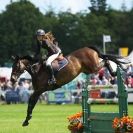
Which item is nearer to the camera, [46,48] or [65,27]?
[46,48]

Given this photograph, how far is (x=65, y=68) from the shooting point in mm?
16609

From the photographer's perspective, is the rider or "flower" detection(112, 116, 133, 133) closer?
"flower" detection(112, 116, 133, 133)

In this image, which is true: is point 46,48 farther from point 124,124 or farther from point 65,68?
point 124,124

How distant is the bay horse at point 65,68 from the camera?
16.4 m

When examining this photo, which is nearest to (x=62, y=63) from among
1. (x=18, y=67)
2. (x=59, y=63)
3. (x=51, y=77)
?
(x=59, y=63)

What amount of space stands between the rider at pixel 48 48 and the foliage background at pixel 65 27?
8475 centimetres

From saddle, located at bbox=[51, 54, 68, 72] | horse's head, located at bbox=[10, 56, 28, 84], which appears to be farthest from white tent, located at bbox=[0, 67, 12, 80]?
saddle, located at bbox=[51, 54, 68, 72]

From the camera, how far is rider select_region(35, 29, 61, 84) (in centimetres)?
1608

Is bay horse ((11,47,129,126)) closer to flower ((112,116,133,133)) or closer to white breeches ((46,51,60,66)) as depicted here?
white breeches ((46,51,60,66))

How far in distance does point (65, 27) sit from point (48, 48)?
9414cm

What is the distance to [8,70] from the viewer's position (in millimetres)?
51844

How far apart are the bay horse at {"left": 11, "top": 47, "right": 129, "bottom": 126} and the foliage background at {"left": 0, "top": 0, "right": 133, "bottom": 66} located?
3312 inches

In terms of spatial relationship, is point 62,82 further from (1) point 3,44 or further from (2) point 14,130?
(1) point 3,44

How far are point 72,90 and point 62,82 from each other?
855 inches
